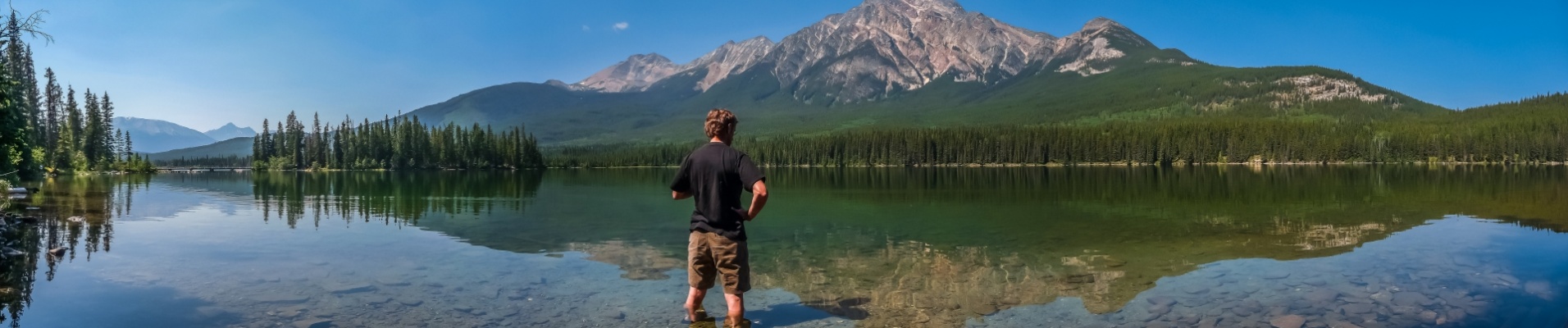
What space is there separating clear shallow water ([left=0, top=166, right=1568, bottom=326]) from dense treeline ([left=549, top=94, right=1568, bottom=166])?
477 feet

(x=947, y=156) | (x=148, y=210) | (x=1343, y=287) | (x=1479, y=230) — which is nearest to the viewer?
(x=1343, y=287)

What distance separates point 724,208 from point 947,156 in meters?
168

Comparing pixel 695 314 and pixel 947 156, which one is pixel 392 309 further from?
pixel 947 156

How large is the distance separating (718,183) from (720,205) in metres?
0.26

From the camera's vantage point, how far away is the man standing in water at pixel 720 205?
8414 millimetres

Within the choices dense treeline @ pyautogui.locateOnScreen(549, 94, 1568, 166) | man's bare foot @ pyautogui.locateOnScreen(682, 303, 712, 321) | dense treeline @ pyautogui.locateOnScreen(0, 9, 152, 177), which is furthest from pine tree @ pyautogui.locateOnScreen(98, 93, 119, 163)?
man's bare foot @ pyautogui.locateOnScreen(682, 303, 712, 321)

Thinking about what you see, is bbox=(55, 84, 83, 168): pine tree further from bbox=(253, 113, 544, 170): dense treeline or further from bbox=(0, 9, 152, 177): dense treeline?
bbox=(253, 113, 544, 170): dense treeline

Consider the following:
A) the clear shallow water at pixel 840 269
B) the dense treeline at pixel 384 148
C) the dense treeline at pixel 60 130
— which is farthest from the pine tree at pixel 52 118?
the clear shallow water at pixel 840 269

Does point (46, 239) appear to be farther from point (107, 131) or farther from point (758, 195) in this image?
point (107, 131)

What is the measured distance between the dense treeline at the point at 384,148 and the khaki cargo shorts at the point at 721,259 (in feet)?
517

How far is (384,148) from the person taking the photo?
495ft

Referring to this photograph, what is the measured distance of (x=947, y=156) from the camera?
566ft

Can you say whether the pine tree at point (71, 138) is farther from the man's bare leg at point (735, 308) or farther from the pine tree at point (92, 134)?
the man's bare leg at point (735, 308)

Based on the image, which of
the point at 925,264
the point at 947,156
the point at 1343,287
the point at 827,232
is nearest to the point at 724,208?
the point at 925,264
